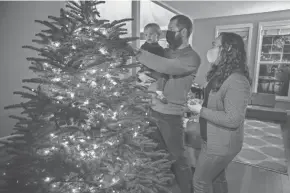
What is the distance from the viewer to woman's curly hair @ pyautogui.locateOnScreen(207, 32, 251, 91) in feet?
4.48

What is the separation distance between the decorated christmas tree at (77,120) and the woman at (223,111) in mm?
416

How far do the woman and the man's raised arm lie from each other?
184 mm

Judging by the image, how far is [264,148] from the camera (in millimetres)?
3617

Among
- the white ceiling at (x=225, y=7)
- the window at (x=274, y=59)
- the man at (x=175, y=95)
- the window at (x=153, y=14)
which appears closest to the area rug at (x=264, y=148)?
the man at (x=175, y=95)

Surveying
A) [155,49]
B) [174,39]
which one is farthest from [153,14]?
[174,39]

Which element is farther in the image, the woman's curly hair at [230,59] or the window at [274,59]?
the window at [274,59]

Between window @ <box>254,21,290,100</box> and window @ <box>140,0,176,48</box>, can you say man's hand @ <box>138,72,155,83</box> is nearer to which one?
window @ <box>140,0,176,48</box>

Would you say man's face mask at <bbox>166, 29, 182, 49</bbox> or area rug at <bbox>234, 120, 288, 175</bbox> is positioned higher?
man's face mask at <bbox>166, 29, 182, 49</bbox>

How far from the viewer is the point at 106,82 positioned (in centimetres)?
117

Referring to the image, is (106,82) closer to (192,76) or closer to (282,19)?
(192,76)

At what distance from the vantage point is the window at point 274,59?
6.36 m

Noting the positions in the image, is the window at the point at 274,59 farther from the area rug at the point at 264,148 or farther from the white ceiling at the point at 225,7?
the area rug at the point at 264,148

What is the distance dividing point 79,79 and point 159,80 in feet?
2.43

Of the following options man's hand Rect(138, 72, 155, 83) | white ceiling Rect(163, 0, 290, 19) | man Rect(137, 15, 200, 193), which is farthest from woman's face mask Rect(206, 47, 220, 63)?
white ceiling Rect(163, 0, 290, 19)
